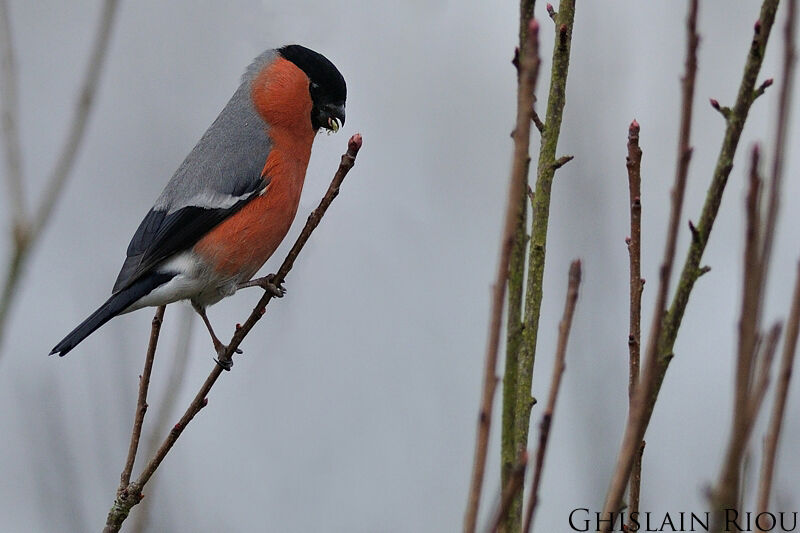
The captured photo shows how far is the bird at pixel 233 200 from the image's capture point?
9.30 ft

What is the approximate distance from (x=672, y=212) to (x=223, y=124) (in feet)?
8.60


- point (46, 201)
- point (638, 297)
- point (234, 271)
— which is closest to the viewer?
point (46, 201)

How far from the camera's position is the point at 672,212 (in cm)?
82

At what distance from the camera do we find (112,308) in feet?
8.55

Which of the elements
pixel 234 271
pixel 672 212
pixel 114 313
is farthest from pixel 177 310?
pixel 672 212

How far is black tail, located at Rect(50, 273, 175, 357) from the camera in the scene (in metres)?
2.42

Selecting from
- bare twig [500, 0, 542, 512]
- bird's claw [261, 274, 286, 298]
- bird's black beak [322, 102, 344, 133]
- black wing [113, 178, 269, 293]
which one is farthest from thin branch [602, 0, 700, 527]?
bird's black beak [322, 102, 344, 133]

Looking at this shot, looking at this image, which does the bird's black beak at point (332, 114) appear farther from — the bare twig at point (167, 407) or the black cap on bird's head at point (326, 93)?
the bare twig at point (167, 407)

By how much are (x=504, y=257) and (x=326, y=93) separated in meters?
2.54

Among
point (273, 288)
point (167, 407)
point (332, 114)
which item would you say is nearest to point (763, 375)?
point (167, 407)

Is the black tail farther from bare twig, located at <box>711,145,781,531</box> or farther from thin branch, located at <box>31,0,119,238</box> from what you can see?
bare twig, located at <box>711,145,781,531</box>

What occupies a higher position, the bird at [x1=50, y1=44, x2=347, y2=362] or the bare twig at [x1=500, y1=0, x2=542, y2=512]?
the bird at [x1=50, y1=44, x2=347, y2=362]

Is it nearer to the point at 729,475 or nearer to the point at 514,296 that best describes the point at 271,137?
the point at 514,296

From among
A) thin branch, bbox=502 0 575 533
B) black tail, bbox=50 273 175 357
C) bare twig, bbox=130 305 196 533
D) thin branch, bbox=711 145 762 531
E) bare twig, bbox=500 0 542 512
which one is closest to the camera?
thin branch, bbox=711 145 762 531
